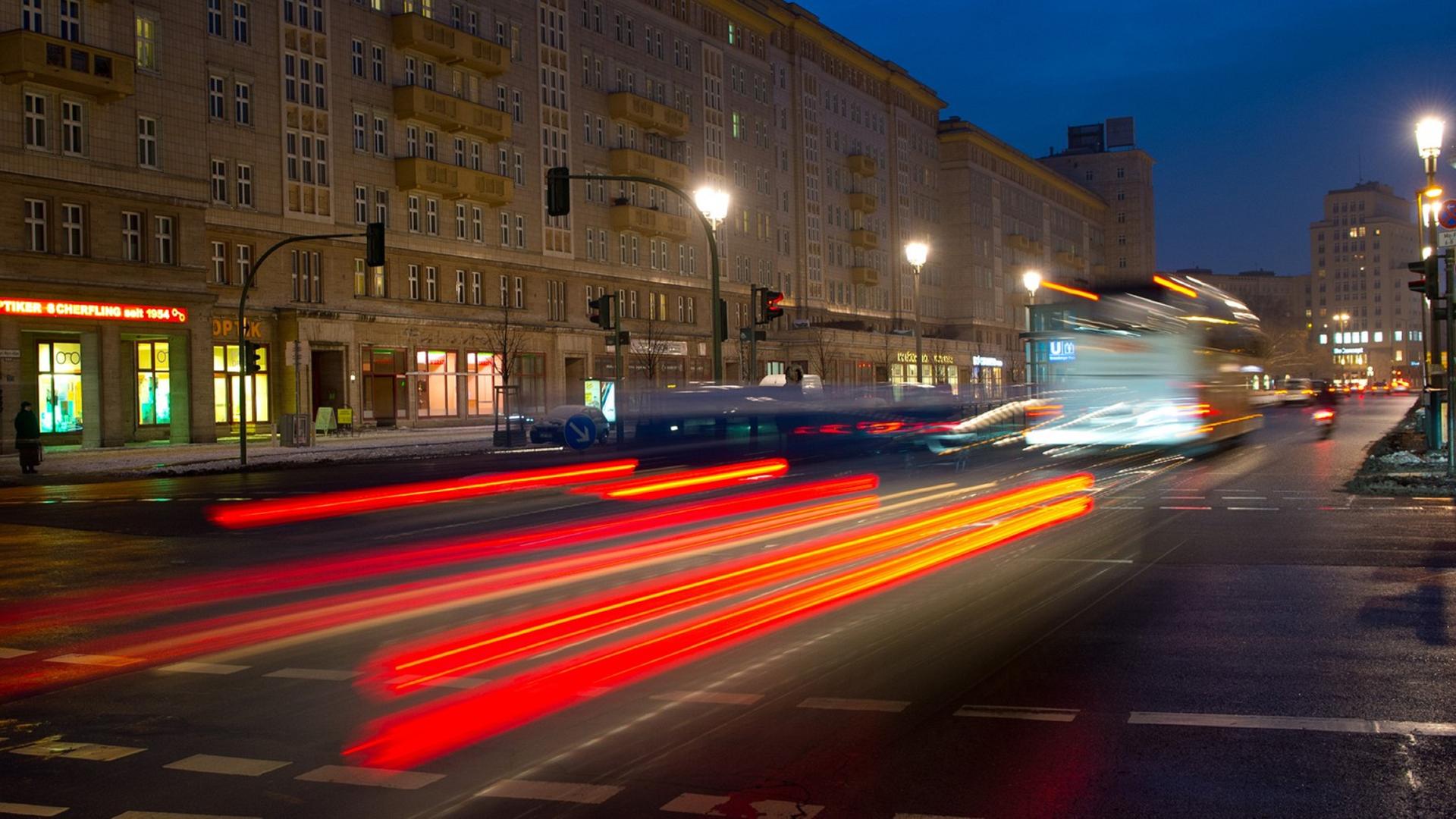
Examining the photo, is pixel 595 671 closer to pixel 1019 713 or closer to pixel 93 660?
pixel 1019 713

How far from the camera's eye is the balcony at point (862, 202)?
3460 inches

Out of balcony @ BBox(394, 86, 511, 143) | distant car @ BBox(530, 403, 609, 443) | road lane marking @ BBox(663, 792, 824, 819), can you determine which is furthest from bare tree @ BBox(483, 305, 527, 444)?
road lane marking @ BBox(663, 792, 824, 819)

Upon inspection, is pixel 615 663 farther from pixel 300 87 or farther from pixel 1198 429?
pixel 300 87

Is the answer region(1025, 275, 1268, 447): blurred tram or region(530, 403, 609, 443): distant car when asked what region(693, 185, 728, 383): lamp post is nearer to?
region(1025, 275, 1268, 447): blurred tram

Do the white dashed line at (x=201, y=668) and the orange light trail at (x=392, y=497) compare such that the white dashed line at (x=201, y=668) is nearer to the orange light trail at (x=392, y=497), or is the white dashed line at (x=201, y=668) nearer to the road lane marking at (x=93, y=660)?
the road lane marking at (x=93, y=660)

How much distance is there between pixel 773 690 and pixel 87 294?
37.9 m

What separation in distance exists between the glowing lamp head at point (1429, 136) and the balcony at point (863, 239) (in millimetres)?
61904

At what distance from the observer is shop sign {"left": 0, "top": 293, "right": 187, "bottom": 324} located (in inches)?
1484

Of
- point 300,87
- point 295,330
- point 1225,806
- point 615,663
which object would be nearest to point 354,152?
point 300,87

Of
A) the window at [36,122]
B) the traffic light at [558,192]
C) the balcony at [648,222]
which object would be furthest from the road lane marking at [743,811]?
the balcony at [648,222]

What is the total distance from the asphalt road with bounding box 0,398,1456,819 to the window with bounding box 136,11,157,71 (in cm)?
3136

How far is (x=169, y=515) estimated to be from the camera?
776 inches

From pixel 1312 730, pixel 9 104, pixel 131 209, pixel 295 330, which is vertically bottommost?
pixel 1312 730

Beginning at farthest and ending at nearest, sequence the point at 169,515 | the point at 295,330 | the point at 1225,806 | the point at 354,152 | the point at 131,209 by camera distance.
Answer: the point at 354,152 < the point at 295,330 < the point at 131,209 < the point at 169,515 < the point at 1225,806
